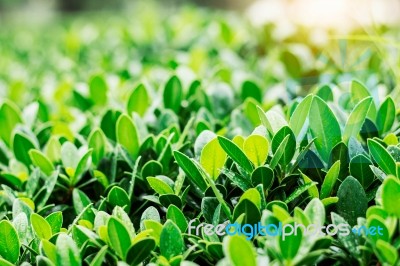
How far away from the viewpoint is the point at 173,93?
2.51 m

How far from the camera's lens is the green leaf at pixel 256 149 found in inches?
61.9

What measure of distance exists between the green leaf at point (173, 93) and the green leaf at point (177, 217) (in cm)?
101

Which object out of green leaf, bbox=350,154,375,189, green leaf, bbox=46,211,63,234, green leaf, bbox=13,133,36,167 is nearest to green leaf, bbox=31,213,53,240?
green leaf, bbox=46,211,63,234

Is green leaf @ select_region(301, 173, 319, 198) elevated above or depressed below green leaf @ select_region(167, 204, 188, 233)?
above

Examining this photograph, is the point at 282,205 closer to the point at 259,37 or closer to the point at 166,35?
the point at 259,37

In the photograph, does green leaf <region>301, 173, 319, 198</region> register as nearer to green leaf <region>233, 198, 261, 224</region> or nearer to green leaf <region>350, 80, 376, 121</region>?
green leaf <region>233, 198, 261, 224</region>

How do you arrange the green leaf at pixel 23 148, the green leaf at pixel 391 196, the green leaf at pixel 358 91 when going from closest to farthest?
the green leaf at pixel 391 196 → the green leaf at pixel 358 91 → the green leaf at pixel 23 148

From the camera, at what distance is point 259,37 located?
416cm

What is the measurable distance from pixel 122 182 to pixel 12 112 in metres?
0.84

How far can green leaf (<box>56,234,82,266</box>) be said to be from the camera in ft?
4.56

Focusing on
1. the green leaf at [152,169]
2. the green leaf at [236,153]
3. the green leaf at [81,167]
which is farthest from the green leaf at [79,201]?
the green leaf at [236,153]

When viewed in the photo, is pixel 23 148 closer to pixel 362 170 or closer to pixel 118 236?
pixel 118 236

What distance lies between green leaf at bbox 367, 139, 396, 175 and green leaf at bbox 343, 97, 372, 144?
15cm

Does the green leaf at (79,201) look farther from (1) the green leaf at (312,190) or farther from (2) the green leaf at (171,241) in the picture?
(1) the green leaf at (312,190)
